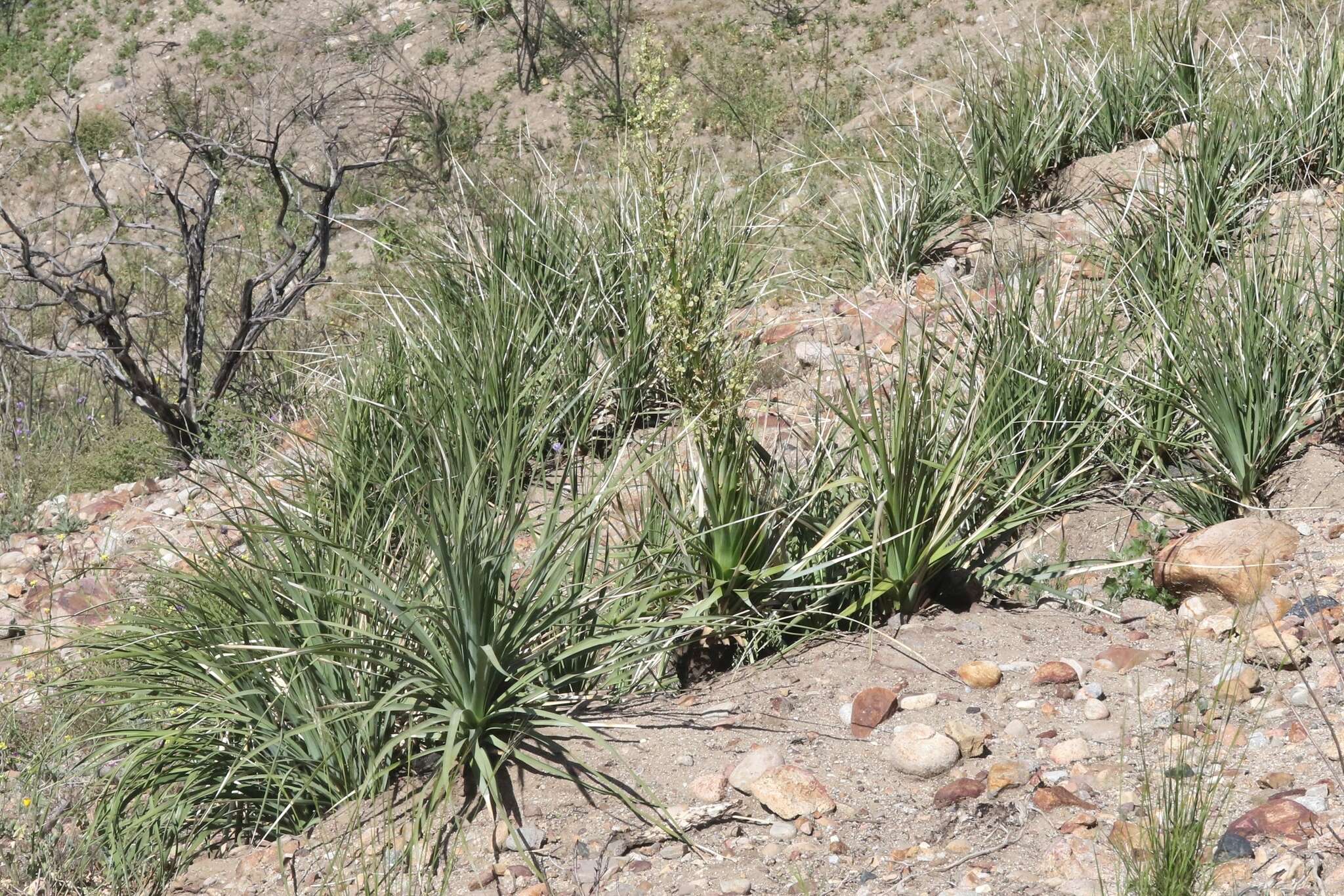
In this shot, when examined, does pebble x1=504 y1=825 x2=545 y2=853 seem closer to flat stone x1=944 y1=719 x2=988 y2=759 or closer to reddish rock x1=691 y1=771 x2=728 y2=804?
reddish rock x1=691 y1=771 x2=728 y2=804

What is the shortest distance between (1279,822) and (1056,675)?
0.69 metres

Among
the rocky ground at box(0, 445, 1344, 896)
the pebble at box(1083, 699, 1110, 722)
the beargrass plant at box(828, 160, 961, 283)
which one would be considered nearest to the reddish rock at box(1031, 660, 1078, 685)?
the rocky ground at box(0, 445, 1344, 896)

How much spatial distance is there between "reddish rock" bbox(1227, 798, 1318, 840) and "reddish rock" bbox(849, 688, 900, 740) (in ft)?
2.38

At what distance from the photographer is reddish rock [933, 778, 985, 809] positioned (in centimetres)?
216

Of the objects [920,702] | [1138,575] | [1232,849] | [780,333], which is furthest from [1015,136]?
[1232,849]

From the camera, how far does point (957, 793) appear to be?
85.1 inches

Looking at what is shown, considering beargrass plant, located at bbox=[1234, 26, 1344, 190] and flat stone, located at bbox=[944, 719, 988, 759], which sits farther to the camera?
beargrass plant, located at bbox=[1234, 26, 1344, 190]

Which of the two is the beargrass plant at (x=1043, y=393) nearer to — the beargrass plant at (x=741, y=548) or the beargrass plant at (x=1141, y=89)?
the beargrass plant at (x=741, y=548)

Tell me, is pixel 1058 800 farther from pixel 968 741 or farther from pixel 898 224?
pixel 898 224

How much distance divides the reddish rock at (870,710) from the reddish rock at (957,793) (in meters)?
0.25

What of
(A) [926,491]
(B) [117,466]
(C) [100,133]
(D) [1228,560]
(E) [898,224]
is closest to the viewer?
(D) [1228,560]

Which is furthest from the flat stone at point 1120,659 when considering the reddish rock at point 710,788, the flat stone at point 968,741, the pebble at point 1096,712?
the reddish rock at point 710,788

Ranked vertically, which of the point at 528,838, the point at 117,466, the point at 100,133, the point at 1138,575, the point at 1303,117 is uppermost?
the point at 100,133

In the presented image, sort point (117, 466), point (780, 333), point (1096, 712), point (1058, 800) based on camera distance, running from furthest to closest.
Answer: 1. point (117, 466)
2. point (780, 333)
3. point (1096, 712)
4. point (1058, 800)
